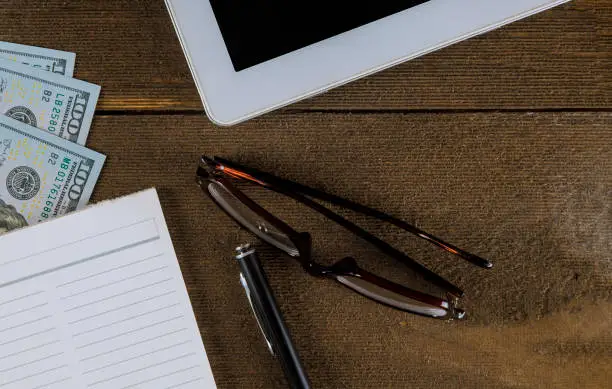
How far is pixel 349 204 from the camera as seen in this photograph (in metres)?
0.61

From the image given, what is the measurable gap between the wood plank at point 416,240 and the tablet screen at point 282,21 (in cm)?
16

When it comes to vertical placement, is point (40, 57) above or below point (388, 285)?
above

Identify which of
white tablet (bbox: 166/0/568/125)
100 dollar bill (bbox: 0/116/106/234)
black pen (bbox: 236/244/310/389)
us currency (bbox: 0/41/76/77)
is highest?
us currency (bbox: 0/41/76/77)

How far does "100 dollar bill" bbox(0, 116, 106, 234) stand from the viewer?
613mm

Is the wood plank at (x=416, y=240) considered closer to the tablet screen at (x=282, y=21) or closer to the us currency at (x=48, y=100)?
the us currency at (x=48, y=100)

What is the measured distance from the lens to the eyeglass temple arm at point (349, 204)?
0.60 m

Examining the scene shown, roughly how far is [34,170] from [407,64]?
1.39ft

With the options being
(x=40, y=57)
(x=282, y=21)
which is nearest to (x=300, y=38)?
(x=282, y=21)

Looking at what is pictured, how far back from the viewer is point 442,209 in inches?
24.9

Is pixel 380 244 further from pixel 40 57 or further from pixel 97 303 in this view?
pixel 40 57

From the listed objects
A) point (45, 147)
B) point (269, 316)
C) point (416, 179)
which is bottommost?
point (269, 316)

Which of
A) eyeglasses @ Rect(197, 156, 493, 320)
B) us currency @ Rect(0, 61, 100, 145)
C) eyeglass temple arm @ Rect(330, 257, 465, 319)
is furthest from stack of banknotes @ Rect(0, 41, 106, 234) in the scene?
eyeglass temple arm @ Rect(330, 257, 465, 319)

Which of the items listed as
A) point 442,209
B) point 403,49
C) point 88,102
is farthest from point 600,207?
point 88,102

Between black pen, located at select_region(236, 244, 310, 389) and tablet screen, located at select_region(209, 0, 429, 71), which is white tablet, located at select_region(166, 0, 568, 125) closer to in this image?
tablet screen, located at select_region(209, 0, 429, 71)
